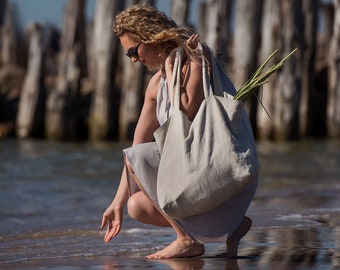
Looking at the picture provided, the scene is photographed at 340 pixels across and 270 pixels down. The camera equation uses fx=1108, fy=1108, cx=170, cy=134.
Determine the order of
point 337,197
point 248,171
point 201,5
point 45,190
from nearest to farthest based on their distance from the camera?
point 248,171, point 337,197, point 45,190, point 201,5

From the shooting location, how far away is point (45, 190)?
1154 centimetres

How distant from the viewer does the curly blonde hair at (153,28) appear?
5.04 meters

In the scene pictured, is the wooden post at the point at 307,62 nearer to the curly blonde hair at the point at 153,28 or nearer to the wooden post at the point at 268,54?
the wooden post at the point at 268,54

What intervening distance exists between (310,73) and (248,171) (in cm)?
1568

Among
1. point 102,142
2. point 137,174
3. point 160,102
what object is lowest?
point 102,142

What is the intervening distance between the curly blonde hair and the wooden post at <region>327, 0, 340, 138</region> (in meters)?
15.7

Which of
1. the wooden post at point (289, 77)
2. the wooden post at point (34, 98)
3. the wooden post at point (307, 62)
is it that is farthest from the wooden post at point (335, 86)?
the wooden post at point (34, 98)

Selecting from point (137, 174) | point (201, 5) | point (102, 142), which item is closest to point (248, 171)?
point (137, 174)

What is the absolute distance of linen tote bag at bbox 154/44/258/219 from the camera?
15.7ft

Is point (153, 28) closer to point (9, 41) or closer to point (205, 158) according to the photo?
point (205, 158)

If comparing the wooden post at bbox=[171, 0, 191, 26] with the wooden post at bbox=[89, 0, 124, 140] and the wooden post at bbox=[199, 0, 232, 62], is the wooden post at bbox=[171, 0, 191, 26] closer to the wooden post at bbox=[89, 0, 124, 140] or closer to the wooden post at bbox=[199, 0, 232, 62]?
the wooden post at bbox=[199, 0, 232, 62]

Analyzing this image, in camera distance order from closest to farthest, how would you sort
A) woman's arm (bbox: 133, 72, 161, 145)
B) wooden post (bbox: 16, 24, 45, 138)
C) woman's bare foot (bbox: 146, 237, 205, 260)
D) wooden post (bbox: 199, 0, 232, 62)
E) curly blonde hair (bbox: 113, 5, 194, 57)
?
1. curly blonde hair (bbox: 113, 5, 194, 57)
2. woman's bare foot (bbox: 146, 237, 205, 260)
3. woman's arm (bbox: 133, 72, 161, 145)
4. wooden post (bbox: 199, 0, 232, 62)
5. wooden post (bbox: 16, 24, 45, 138)

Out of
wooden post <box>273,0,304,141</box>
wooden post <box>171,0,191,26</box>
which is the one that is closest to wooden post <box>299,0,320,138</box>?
wooden post <box>273,0,304,141</box>

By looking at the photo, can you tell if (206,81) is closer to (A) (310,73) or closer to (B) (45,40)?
(A) (310,73)
